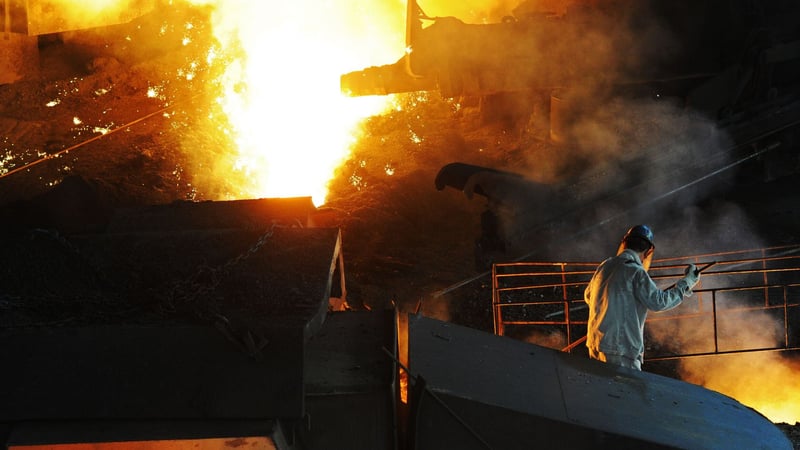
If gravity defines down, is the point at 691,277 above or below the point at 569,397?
above

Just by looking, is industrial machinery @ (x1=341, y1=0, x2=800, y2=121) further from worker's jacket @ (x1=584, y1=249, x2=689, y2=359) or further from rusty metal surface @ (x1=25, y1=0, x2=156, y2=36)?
rusty metal surface @ (x1=25, y1=0, x2=156, y2=36)

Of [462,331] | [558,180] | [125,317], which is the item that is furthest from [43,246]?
[558,180]

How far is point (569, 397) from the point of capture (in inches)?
106

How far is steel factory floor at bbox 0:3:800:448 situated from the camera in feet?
27.9

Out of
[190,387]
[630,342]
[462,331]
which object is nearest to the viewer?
[190,387]

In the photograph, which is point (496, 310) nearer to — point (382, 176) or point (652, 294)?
point (652, 294)

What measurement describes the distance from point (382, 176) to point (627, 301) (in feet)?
21.5

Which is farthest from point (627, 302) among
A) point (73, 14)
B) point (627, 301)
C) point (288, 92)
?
point (73, 14)

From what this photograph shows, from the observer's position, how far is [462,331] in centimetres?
309

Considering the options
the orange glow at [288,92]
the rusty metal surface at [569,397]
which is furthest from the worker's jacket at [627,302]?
the orange glow at [288,92]

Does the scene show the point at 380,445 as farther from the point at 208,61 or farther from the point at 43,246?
the point at 208,61

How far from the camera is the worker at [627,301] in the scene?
14.1 ft

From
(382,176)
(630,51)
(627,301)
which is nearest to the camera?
(627,301)

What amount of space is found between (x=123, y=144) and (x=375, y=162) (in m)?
3.84
